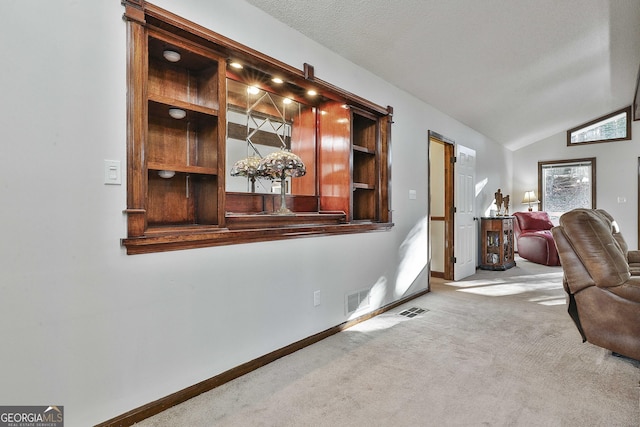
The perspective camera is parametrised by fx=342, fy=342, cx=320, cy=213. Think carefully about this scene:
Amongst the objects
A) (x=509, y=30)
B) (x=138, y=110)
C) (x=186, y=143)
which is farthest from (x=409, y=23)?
(x=138, y=110)

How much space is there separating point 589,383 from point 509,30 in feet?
9.07

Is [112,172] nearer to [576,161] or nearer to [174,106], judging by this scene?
[174,106]

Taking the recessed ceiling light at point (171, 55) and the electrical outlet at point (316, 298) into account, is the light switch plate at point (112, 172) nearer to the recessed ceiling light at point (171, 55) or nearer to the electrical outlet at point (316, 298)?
the recessed ceiling light at point (171, 55)

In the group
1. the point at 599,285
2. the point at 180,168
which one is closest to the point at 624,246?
the point at 599,285

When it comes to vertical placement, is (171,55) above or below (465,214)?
above

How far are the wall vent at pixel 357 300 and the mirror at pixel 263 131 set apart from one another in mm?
1007

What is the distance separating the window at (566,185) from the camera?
696 centimetres

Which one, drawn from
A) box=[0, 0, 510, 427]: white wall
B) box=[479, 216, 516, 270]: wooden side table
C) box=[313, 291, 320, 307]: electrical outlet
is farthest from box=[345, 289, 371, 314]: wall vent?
box=[479, 216, 516, 270]: wooden side table

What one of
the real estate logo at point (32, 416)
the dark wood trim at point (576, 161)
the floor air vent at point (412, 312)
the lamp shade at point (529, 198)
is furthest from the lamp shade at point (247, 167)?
the dark wood trim at point (576, 161)

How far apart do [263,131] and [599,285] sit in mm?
2639

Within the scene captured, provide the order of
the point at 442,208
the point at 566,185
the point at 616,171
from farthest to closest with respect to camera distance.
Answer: the point at 566,185 → the point at 616,171 → the point at 442,208

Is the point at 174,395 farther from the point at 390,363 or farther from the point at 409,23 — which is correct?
the point at 409,23

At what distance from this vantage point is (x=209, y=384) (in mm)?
1971

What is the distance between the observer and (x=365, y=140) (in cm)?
353
